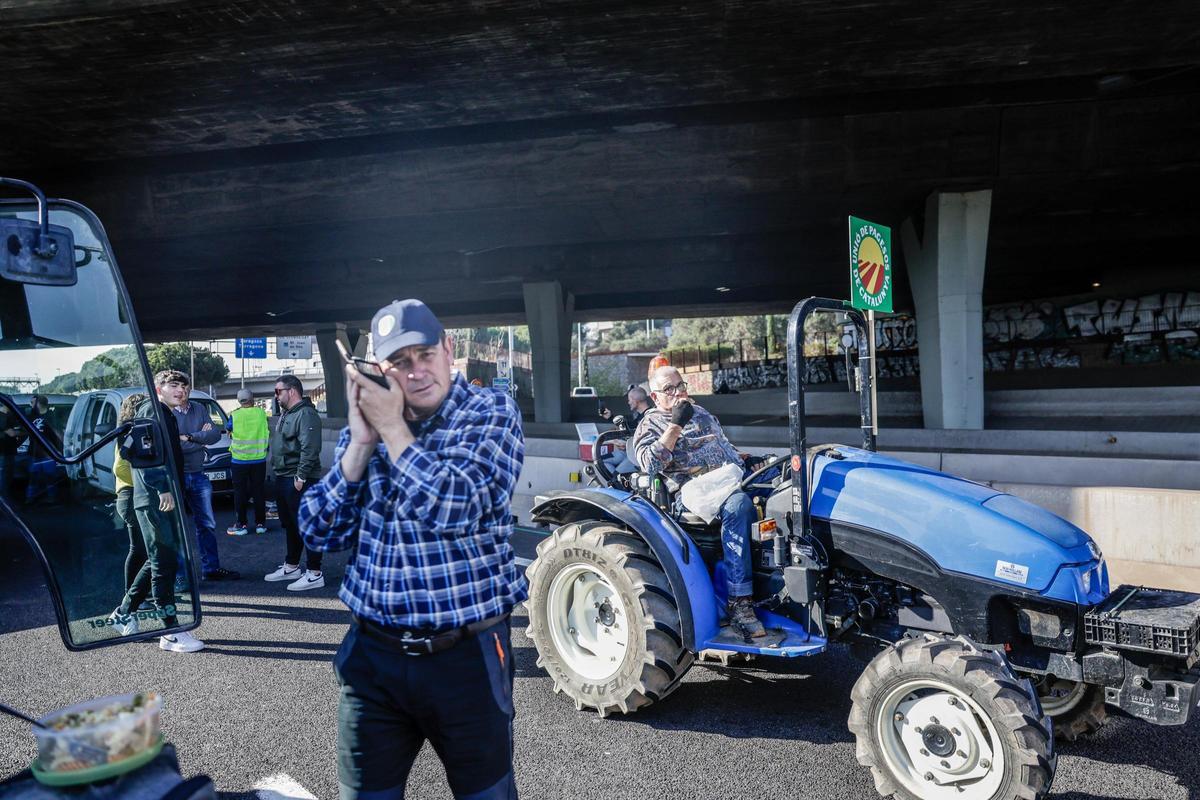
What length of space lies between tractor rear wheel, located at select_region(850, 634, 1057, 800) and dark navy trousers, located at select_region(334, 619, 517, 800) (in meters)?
1.80

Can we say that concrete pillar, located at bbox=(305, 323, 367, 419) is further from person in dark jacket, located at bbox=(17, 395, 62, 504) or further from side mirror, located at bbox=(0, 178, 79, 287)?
side mirror, located at bbox=(0, 178, 79, 287)

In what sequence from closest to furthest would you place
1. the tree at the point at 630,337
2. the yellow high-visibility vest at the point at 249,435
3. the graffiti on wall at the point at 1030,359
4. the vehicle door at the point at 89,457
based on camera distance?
the vehicle door at the point at 89,457, the yellow high-visibility vest at the point at 249,435, the graffiti on wall at the point at 1030,359, the tree at the point at 630,337

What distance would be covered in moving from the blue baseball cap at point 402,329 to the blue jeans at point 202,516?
6209 millimetres

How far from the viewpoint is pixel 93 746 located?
5.08 ft

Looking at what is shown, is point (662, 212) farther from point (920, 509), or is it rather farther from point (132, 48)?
point (920, 509)

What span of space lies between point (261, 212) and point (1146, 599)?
17.2m

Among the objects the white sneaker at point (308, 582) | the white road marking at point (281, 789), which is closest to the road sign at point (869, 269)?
the white road marking at point (281, 789)

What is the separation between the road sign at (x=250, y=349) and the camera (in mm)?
48875

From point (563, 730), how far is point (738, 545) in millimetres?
1334

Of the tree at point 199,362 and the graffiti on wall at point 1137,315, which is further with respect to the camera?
the tree at point 199,362

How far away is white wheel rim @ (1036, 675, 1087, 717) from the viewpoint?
12.3 ft

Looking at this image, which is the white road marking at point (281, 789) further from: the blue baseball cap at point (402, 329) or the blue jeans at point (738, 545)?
the blue baseball cap at point (402, 329)

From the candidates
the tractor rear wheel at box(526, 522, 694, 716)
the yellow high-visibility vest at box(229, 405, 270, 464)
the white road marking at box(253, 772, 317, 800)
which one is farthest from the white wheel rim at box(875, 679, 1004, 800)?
the yellow high-visibility vest at box(229, 405, 270, 464)

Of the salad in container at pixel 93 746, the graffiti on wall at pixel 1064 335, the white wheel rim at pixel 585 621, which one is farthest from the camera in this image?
the graffiti on wall at pixel 1064 335
